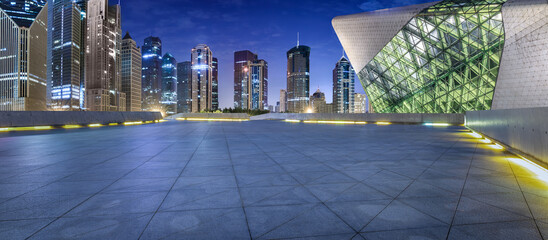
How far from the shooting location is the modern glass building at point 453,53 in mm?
16984

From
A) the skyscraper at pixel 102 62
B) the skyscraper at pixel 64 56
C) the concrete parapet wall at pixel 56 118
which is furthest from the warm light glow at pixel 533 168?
the skyscraper at pixel 64 56

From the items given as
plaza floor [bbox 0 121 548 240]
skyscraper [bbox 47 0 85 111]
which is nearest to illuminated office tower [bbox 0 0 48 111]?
skyscraper [bbox 47 0 85 111]

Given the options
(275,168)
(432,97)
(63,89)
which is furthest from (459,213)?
(63,89)

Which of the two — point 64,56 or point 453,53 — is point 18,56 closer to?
point 64,56

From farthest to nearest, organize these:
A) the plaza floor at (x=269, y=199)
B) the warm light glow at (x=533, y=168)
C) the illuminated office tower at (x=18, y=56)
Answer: the illuminated office tower at (x=18, y=56)
the warm light glow at (x=533, y=168)
the plaza floor at (x=269, y=199)

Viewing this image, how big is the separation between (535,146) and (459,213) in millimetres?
4708

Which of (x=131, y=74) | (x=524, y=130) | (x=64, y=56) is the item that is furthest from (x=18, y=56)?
(x=524, y=130)

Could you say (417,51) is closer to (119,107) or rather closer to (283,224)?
(283,224)

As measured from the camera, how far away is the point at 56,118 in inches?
620

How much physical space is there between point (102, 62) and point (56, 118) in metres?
175

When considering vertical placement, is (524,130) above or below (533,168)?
above

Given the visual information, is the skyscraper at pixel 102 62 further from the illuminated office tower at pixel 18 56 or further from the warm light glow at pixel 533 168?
the warm light glow at pixel 533 168

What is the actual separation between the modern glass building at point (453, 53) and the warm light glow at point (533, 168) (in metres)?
15.1

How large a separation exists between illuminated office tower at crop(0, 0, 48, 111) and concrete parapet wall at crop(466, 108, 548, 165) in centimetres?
13228
